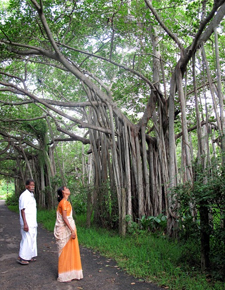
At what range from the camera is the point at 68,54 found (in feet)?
27.3

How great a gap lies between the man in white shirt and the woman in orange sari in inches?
41.6

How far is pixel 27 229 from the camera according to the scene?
15.4ft

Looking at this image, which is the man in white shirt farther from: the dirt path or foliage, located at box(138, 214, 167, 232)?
foliage, located at box(138, 214, 167, 232)

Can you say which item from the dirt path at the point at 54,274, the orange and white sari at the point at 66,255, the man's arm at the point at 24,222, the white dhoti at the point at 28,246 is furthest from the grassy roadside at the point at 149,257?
the man's arm at the point at 24,222

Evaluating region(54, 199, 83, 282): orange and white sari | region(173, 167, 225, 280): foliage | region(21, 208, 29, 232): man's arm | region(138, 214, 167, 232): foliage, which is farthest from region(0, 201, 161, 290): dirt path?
region(138, 214, 167, 232): foliage

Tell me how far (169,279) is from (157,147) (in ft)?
13.5

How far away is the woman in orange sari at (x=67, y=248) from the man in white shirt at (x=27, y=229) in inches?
41.6

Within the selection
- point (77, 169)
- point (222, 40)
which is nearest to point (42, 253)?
point (222, 40)

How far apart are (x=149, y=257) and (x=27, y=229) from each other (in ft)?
6.50

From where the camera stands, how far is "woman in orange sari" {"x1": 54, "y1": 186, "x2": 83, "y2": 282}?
3.81 metres

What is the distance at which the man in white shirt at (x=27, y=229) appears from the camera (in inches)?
185

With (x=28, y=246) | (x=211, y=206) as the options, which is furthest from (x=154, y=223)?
(x=211, y=206)

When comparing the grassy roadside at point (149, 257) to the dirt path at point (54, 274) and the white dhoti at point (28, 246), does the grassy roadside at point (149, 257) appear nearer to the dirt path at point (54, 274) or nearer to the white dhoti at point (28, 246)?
the dirt path at point (54, 274)

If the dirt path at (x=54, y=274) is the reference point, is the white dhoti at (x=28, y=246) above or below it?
above
